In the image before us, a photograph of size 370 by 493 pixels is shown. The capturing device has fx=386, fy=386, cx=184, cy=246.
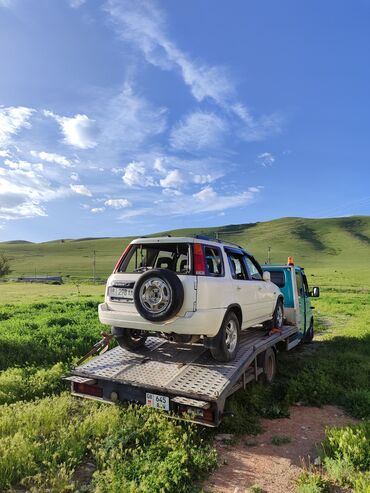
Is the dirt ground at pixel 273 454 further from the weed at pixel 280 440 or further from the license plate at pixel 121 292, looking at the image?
the license plate at pixel 121 292

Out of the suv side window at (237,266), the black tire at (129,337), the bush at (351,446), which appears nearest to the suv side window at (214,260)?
the suv side window at (237,266)

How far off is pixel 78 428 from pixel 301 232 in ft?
609

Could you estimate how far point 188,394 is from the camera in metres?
4.83

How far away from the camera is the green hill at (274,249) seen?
12355 cm

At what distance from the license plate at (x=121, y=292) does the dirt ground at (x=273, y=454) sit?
7.77ft

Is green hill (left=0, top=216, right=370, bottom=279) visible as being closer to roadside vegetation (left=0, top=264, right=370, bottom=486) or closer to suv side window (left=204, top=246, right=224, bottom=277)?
roadside vegetation (left=0, top=264, right=370, bottom=486)

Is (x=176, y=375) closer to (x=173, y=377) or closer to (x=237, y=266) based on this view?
(x=173, y=377)

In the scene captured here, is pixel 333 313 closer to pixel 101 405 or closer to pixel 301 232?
pixel 101 405

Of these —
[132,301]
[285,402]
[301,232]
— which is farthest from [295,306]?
[301,232]

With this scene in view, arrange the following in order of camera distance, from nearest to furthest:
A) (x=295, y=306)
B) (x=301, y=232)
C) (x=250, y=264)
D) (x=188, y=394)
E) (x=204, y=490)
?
1. (x=204, y=490)
2. (x=188, y=394)
3. (x=250, y=264)
4. (x=295, y=306)
5. (x=301, y=232)

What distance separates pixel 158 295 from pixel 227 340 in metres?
1.41

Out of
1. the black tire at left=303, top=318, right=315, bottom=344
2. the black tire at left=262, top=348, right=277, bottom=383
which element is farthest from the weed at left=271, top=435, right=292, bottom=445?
the black tire at left=303, top=318, right=315, bottom=344

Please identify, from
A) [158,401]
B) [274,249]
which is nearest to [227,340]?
[158,401]

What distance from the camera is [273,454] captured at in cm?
468
